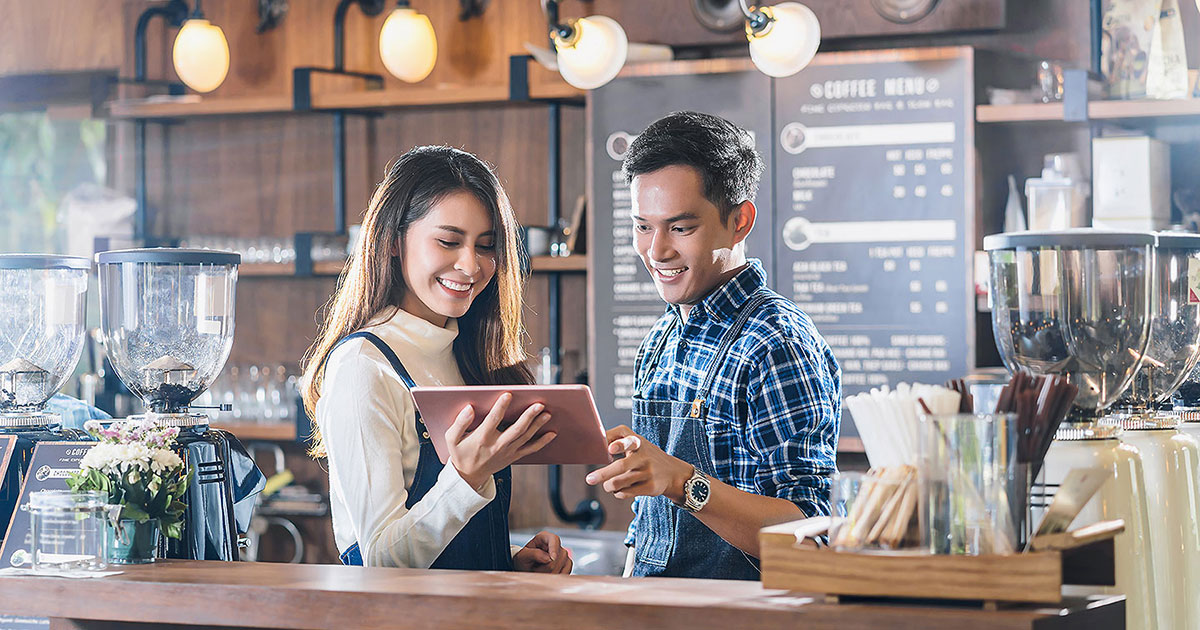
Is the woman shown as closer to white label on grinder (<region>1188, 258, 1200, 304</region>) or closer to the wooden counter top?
the wooden counter top

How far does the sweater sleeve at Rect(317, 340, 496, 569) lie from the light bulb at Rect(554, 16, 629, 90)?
1958 mm

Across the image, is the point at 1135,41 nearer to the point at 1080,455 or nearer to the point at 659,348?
the point at 659,348

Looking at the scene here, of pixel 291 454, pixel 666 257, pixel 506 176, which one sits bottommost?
pixel 291 454

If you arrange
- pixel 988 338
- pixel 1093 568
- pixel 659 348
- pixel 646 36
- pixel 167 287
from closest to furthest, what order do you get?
pixel 1093 568, pixel 167 287, pixel 659 348, pixel 988 338, pixel 646 36

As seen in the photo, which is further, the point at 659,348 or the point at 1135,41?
the point at 1135,41

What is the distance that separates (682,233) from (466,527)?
64cm

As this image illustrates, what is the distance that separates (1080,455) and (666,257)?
0.83 meters

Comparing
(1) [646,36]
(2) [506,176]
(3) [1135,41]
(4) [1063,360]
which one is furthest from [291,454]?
(4) [1063,360]

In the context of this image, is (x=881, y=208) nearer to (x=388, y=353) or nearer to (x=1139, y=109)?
(x=1139, y=109)

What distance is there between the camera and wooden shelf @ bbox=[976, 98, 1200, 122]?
12.7 ft

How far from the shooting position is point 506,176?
16.1 ft


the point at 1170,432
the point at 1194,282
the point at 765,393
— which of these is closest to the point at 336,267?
the point at 765,393

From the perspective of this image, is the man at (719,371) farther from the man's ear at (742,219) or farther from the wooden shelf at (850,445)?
the wooden shelf at (850,445)

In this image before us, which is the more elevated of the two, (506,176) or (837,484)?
(506,176)
